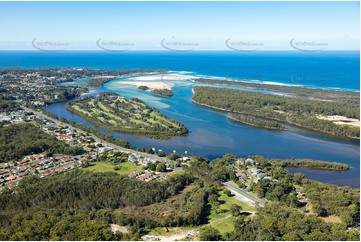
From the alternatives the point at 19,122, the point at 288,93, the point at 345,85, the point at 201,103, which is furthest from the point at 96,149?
the point at 345,85

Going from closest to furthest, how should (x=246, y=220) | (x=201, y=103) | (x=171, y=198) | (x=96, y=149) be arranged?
(x=246, y=220) < (x=171, y=198) < (x=96, y=149) < (x=201, y=103)

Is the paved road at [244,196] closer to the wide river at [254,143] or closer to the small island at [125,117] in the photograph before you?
the wide river at [254,143]

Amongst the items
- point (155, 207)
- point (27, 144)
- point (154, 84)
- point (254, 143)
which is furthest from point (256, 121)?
point (154, 84)

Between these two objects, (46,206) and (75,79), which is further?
(75,79)

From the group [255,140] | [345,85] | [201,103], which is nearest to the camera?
[255,140]

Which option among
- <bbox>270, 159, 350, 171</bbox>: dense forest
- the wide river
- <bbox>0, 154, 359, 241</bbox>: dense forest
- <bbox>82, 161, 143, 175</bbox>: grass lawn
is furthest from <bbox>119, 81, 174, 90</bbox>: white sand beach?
<bbox>0, 154, 359, 241</bbox>: dense forest

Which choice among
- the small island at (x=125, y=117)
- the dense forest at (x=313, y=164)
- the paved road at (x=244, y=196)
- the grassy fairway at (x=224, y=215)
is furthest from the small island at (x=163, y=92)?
the grassy fairway at (x=224, y=215)

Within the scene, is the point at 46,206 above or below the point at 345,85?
below

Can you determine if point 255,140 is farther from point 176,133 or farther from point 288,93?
point 288,93
